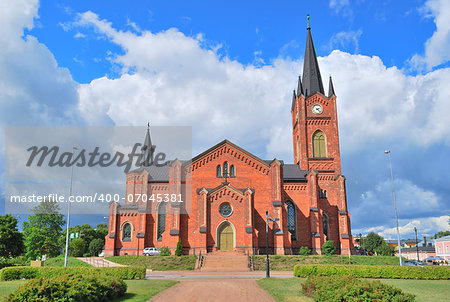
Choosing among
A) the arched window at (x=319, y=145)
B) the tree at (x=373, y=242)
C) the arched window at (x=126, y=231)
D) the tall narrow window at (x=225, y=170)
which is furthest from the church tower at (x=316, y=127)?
the tree at (x=373, y=242)

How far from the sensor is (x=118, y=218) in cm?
4912

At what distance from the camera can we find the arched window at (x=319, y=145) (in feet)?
172

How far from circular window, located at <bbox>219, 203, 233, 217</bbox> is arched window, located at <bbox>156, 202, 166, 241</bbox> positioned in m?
10.1

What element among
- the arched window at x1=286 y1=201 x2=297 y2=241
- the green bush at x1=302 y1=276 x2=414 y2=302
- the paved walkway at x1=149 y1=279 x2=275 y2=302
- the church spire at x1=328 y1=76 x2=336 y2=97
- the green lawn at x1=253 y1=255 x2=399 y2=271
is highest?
the church spire at x1=328 y1=76 x2=336 y2=97

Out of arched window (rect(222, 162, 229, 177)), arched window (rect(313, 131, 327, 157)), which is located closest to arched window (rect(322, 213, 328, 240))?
arched window (rect(313, 131, 327, 157))

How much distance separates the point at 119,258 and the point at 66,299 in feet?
97.6

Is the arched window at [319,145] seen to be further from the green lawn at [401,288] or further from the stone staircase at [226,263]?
the green lawn at [401,288]

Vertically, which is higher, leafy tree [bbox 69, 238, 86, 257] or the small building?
leafy tree [bbox 69, 238, 86, 257]

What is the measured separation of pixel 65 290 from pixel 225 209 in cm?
3048

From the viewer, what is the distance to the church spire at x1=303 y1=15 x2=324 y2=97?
2164 inches

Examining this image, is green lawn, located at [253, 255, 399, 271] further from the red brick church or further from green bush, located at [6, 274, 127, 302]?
green bush, located at [6, 274, 127, 302]

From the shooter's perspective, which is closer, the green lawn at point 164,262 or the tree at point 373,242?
the green lawn at point 164,262

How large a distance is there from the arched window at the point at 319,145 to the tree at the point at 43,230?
1854 inches

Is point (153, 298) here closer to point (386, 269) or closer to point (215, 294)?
point (215, 294)
